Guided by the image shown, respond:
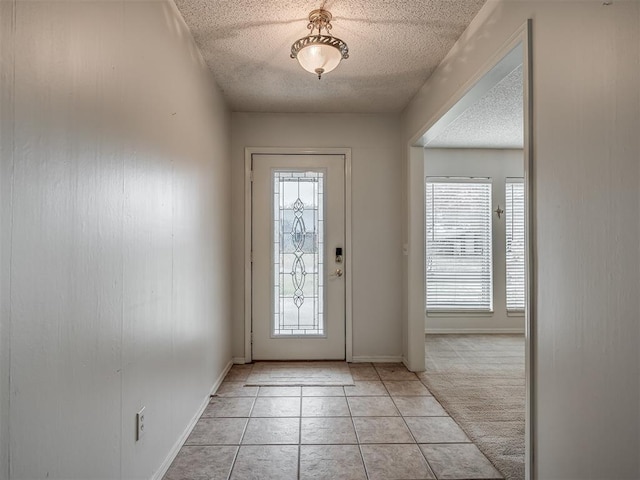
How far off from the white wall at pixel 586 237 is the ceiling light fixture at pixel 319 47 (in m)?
0.94

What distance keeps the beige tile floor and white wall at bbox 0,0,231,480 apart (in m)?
0.27

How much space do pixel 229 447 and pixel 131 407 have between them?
854 mm

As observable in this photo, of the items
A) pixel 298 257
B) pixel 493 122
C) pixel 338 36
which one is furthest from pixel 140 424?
pixel 493 122

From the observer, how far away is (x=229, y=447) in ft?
7.00

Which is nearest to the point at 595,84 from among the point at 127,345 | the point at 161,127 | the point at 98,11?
the point at 98,11

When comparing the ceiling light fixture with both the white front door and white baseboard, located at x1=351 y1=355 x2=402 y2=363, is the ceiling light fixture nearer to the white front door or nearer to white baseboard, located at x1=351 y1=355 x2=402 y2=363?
the white front door

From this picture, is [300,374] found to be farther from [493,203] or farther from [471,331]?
[493,203]

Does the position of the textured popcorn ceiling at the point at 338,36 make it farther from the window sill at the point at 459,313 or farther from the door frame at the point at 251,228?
the window sill at the point at 459,313

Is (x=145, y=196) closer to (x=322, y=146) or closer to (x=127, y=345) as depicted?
(x=127, y=345)

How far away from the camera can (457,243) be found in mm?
4887

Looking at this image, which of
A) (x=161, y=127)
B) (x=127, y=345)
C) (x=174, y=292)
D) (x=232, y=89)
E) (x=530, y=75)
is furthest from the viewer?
(x=232, y=89)

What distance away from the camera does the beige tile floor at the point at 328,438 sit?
1914 millimetres

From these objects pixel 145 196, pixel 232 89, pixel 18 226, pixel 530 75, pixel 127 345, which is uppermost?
pixel 232 89

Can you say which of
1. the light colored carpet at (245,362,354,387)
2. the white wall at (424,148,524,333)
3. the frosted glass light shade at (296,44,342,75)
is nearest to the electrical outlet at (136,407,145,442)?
the light colored carpet at (245,362,354,387)
